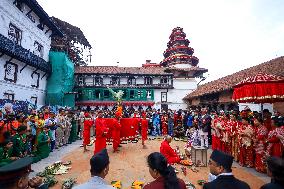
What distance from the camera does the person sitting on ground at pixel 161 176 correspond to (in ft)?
9.86

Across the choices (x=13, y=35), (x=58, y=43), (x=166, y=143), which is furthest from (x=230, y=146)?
(x=58, y=43)

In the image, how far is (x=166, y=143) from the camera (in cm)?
755

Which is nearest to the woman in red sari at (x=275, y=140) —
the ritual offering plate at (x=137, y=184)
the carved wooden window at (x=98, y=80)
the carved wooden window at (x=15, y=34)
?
the ritual offering plate at (x=137, y=184)

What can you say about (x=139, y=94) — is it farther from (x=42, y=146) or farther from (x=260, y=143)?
(x=260, y=143)

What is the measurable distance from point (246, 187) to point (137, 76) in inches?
1448

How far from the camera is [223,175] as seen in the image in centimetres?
315

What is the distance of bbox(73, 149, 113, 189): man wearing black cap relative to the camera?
275 centimetres

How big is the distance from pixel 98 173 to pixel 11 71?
19.8m

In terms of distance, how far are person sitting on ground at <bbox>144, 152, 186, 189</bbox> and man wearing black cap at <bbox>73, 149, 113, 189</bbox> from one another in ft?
2.05

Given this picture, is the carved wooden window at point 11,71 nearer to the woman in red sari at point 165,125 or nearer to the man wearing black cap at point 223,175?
the woman in red sari at point 165,125

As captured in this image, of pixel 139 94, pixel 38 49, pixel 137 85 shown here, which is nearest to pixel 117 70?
pixel 137 85

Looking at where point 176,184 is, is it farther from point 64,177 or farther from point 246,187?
point 64,177

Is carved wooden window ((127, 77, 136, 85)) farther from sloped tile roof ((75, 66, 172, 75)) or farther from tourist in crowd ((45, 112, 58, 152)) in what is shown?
tourist in crowd ((45, 112, 58, 152))

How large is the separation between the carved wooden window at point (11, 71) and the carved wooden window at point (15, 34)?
6.95 ft
